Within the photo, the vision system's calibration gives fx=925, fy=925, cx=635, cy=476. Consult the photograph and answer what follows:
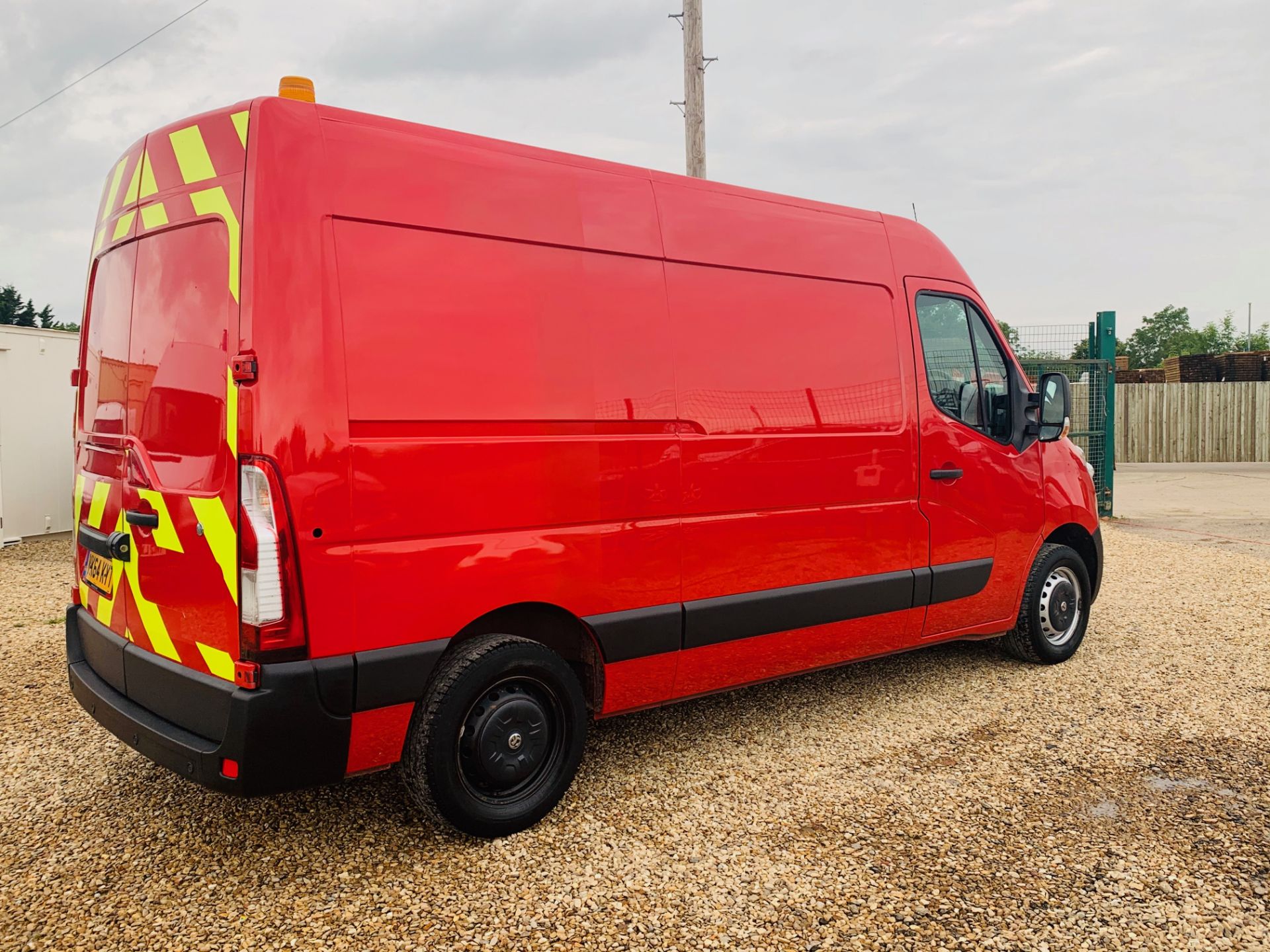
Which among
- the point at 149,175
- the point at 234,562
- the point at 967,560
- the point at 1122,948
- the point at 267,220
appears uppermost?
the point at 149,175

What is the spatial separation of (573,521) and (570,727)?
0.77m

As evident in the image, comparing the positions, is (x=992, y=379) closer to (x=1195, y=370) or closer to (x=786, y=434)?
(x=786, y=434)

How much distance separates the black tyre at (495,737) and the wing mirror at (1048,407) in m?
3.00

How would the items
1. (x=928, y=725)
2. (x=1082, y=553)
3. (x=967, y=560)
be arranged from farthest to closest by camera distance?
1. (x=1082, y=553)
2. (x=967, y=560)
3. (x=928, y=725)

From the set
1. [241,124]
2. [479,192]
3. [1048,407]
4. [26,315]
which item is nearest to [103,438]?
[241,124]

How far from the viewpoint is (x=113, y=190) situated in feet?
11.4

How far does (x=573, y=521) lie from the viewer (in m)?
3.32

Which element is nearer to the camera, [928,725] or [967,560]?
[928,725]

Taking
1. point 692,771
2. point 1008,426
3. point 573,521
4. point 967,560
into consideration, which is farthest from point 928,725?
point 573,521

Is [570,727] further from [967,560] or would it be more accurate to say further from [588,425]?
[967,560]

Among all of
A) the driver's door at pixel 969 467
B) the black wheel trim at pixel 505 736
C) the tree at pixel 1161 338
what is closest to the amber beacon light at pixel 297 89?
the black wheel trim at pixel 505 736

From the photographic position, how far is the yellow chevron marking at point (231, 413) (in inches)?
107

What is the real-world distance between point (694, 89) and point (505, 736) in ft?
27.7

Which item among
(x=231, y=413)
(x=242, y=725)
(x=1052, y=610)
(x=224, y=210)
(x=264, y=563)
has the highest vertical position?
(x=224, y=210)
